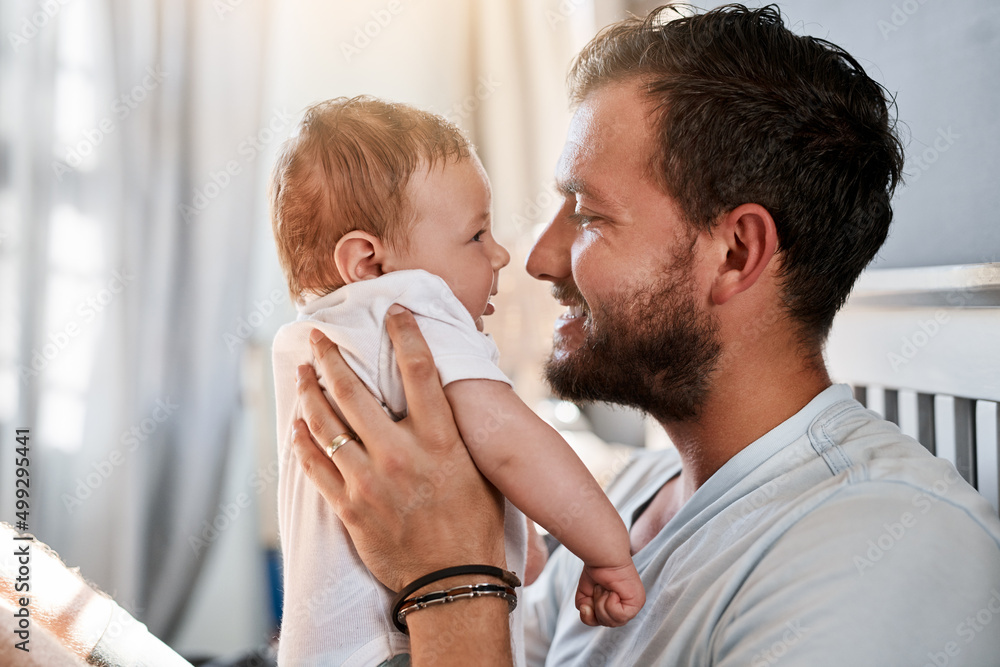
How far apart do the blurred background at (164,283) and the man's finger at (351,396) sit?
5.06 feet

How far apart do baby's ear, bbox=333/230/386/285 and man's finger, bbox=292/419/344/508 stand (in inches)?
9.5

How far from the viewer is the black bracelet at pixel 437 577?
0.87 metres

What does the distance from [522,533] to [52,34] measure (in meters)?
2.41

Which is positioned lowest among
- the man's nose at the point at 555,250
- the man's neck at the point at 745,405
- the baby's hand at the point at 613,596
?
the baby's hand at the point at 613,596

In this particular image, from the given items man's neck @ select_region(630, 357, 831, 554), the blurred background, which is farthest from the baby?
the blurred background

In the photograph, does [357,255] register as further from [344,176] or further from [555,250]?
[555,250]

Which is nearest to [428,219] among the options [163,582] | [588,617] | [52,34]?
[588,617]

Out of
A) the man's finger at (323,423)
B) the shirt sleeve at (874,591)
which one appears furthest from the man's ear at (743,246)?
the man's finger at (323,423)

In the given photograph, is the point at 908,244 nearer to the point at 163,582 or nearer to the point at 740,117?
the point at 740,117

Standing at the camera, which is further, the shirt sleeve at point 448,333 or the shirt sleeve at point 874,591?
the shirt sleeve at point 448,333

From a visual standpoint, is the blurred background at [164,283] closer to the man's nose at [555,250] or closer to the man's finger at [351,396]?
the man's nose at [555,250]

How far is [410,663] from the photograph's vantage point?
35.4 inches

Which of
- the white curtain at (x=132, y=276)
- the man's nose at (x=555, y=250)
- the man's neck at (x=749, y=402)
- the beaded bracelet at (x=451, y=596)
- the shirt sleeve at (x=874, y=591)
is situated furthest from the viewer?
the white curtain at (x=132, y=276)

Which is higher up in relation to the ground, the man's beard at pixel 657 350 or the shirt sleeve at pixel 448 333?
the shirt sleeve at pixel 448 333
